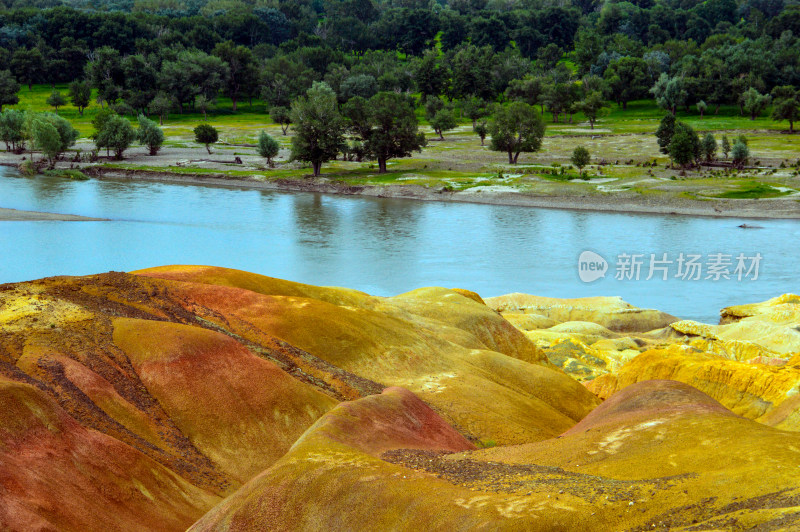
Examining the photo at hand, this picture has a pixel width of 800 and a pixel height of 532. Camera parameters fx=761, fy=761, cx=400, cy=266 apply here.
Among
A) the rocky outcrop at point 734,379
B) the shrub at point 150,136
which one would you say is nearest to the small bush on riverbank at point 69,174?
the shrub at point 150,136

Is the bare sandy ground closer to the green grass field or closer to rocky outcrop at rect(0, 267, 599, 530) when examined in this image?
the green grass field

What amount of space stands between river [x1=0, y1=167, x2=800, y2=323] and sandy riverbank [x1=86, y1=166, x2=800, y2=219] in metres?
2.03

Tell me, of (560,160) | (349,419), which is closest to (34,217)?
(560,160)

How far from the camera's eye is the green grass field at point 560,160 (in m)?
110

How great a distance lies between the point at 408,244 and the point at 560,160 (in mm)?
52969

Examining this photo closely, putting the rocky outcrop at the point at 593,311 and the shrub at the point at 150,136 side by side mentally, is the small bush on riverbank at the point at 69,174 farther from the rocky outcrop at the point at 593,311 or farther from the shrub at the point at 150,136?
the rocky outcrop at the point at 593,311

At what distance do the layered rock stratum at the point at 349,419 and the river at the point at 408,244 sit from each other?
28278mm

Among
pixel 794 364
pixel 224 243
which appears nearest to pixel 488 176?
pixel 224 243

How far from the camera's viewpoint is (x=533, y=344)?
4719 centimetres

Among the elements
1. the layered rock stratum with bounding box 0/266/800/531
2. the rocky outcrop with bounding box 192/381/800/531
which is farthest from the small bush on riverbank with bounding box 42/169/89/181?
the rocky outcrop with bounding box 192/381/800/531

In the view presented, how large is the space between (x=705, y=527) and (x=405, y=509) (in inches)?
252

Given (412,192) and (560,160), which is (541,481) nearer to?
(412,192)

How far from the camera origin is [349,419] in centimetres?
2330

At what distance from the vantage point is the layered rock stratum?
1762 cm
